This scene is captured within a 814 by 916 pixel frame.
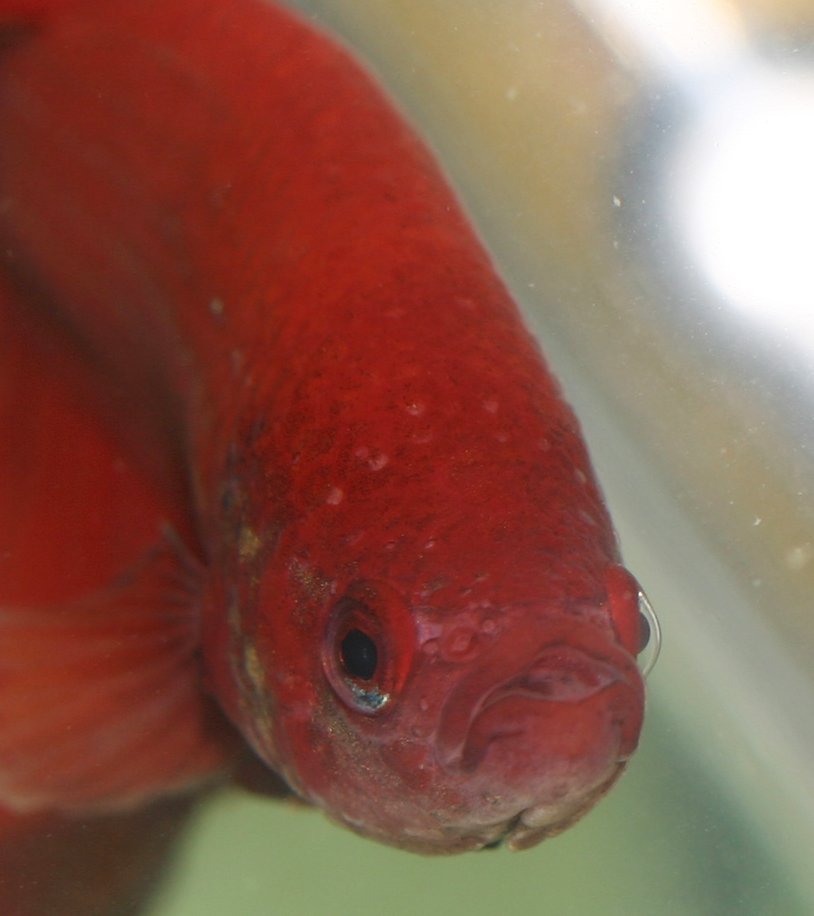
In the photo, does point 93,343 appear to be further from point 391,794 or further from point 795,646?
point 795,646

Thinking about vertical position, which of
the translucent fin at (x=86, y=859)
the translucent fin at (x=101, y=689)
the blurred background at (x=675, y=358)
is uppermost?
the blurred background at (x=675, y=358)

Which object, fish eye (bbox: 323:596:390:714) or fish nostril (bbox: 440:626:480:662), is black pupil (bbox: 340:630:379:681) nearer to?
fish eye (bbox: 323:596:390:714)

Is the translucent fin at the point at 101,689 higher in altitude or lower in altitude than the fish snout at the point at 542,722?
lower

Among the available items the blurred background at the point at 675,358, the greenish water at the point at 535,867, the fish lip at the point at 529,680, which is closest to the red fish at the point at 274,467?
the fish lip at the point at 529,680

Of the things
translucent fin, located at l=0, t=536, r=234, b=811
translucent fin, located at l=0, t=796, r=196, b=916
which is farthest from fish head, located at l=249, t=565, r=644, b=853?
translucent fin, located at l=0, t=796, r=196, b=916

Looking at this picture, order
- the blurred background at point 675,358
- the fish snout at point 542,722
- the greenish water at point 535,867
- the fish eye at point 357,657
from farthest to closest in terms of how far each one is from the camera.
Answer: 1. the blurred background at point 675,358
2. the greenish water at point 535,867
3. the fish eye at point 357,657
4. the fish snout at point 542,722

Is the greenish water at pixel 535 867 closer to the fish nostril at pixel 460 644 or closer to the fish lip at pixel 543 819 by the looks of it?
the fish lip at pixel 543 819

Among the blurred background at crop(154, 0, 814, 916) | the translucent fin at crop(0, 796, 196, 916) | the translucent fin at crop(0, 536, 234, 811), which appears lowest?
the translucent fin at crop(0, 796, 196, 916)

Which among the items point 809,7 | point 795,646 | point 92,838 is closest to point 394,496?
point 92,838
